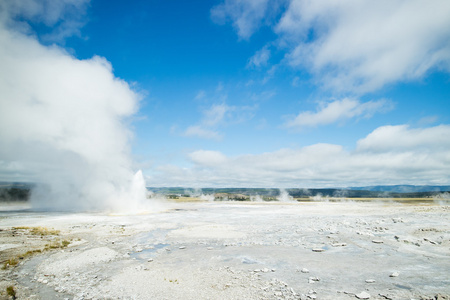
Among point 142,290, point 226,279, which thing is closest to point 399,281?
point 226,279

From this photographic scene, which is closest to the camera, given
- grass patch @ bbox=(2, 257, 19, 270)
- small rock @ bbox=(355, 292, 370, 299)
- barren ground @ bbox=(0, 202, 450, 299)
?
small rock @ bbox=(355, 292, 370, 299)

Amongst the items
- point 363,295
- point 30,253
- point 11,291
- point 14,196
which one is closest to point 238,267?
point 363,295

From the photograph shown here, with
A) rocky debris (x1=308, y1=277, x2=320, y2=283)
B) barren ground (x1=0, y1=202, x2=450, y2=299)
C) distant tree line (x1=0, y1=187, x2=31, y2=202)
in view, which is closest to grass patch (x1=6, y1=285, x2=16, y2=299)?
Result: barren ground (x1=0, y1=202, x2=450, y2=299)

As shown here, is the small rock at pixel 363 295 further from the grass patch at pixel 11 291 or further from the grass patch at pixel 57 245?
the grass patch at pixel 57 245

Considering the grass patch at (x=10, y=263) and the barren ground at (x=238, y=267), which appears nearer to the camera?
the barren ground at (x=238, y=267)

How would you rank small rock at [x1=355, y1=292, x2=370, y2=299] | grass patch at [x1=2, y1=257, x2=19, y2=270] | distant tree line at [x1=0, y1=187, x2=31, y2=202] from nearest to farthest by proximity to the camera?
small rock at [x1=355, y1=292, x2=370, y2=299] < grass patch at [x1=2, y1=257, x2=19, y2=270] < distant tree line at [x1=0, y1=187, x2=31, y2=202]

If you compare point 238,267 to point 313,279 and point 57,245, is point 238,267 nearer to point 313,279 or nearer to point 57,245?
point 313,279

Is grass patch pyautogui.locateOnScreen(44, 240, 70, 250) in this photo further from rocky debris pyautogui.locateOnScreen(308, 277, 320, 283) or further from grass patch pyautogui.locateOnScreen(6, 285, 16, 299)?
rocky debris pyautogui.locateOnScreen(308, 277, 320, 283)

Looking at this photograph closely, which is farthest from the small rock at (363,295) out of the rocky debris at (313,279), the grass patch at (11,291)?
the grass patch at (11,291)

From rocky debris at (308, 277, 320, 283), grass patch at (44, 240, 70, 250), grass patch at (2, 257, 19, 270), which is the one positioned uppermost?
rocky debris at (308, 277, 320, 283)

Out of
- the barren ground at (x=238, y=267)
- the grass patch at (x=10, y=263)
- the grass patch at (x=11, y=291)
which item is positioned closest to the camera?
the barren ground at (x=238, y=267)

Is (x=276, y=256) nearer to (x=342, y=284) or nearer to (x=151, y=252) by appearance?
(x=342, y=284)

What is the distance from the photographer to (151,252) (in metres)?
17.8

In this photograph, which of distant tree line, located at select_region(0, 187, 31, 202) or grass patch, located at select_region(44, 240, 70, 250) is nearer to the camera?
grass patch, located at select_region(44, 240, 70, 250)
